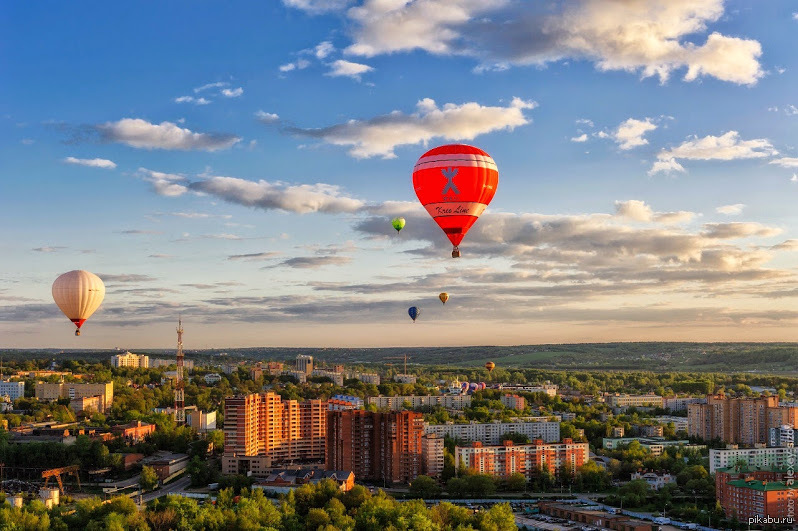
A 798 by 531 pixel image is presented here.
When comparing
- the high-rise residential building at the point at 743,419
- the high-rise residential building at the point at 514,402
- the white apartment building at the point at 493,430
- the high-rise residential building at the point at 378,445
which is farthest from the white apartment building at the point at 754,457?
the high-rise residential building at the point at 514,402

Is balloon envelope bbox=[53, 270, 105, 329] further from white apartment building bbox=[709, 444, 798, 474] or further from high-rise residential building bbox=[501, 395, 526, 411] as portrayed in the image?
high-rise residential building bbox=[501, 395, 526, 411]

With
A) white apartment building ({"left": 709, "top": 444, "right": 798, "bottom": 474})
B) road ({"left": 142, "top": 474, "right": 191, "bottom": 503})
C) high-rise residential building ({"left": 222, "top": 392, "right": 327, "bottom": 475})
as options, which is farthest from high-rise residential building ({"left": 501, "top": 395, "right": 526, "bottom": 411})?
road ({"left": 142, "top": 474, "right": 191, "bottom": 503})

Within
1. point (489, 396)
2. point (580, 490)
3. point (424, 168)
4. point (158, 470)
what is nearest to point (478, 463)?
point (580, 490)

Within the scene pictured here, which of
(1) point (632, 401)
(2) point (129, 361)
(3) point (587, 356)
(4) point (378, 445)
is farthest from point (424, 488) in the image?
(3) point (587, 356)

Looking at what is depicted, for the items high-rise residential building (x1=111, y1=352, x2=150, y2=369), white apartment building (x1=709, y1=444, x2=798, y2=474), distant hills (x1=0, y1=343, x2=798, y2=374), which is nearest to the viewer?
white apartment building (x1=709, y1=444, x2=798, y2=474)

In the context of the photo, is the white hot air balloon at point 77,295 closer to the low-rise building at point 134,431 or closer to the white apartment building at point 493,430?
the low-rise building at point 134,431

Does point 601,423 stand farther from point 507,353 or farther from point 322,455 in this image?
point 507,353
